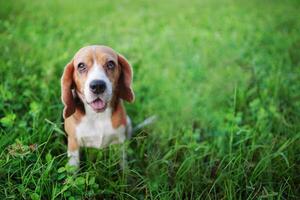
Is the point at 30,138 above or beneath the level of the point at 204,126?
above

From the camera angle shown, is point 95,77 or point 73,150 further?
point 73,150

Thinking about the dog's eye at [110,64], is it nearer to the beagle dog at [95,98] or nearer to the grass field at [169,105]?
the beagle dog at [95,98]

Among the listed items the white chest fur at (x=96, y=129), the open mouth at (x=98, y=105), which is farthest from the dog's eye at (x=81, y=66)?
the white chest fur at (x=96, y=129)

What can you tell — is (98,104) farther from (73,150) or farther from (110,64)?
(73,150)

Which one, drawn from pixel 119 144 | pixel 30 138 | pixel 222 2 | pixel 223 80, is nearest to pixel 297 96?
pixel 223 80

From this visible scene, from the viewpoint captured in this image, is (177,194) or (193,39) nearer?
(177,194)

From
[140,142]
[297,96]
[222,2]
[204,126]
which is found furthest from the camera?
[222,2]

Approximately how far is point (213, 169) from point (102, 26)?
4.53 metres

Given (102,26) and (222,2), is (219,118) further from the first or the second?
(222,2)

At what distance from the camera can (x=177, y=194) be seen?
9.41 feet

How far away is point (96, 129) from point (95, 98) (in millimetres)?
385

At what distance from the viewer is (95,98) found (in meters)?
2.98

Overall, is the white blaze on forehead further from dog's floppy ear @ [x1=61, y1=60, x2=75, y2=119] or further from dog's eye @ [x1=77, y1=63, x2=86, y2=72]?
dog's floppy ear @ [x1=61, y1=60, x2=75, y2=119]

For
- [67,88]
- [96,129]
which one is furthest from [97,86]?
[96,129]
